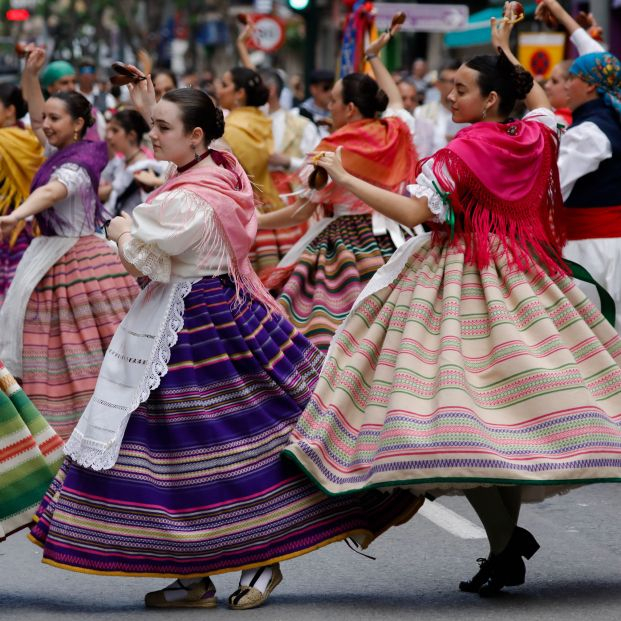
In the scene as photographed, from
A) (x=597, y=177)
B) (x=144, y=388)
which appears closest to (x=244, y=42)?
(x=597, y=177)

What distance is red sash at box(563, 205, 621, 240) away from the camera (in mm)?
7812

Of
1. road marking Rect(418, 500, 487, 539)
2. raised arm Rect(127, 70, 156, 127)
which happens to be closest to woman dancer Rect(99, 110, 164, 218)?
road marking Rect(418, 500, 487, 539)

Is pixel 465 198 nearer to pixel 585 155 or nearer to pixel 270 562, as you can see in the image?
pixel 270 562

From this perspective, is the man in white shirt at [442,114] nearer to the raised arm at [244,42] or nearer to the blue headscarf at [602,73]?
the raised arm at [244,42]

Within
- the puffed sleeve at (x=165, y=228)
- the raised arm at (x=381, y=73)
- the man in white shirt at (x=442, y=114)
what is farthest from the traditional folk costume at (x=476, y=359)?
the man in white shirt at (x=442, y=114)

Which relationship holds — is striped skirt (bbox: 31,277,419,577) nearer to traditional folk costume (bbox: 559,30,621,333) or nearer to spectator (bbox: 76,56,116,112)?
traditional folk costume (bbox: 559,30,621,333)

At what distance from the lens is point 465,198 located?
214 inches

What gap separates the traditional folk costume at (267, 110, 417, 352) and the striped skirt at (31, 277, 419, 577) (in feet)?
9.93

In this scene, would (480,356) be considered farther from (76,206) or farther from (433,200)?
(76,206)

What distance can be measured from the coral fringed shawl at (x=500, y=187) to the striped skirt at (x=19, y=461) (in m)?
1.57

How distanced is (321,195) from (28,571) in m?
2.96

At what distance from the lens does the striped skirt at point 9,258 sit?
891 centimetres

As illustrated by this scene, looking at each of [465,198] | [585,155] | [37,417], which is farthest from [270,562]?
[585,155]

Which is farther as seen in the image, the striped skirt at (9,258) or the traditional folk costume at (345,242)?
the striped skirt at (9,258)
